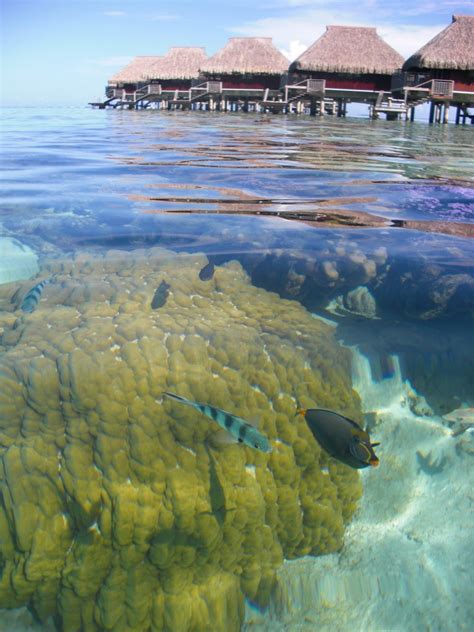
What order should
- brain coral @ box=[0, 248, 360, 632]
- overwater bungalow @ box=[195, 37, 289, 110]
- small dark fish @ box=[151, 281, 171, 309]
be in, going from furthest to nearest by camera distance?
overwater bungalow @ box=[195, 37, 289, 110]
small dark fish @ box=[151, 281, 171, 309]
brain coral @ box=[0, 248, 360, 632]

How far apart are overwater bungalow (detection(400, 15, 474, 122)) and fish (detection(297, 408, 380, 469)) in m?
30.0

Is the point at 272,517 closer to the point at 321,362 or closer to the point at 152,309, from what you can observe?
the point at 321,362

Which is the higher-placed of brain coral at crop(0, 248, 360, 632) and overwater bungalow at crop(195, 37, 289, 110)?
overwater bungalow at crop(195, 37, 289, 110)

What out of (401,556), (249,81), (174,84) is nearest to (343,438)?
(401,556)

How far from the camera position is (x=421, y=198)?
6266 mm

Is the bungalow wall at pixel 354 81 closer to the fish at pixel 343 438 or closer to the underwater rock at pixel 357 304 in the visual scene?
the underwater rock at pixel 357 304

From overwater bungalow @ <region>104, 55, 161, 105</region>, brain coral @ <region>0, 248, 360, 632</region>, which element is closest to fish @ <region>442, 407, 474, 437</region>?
brain coral @ <region>0, 248, 360, 632</region>

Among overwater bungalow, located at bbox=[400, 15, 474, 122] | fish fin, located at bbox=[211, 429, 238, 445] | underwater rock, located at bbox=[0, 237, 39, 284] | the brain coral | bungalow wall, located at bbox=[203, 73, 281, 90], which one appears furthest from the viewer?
bungalow wall, located at bbox=[203, 73, 281, 90]

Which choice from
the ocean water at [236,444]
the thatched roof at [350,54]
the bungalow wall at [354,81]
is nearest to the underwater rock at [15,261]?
the ocean water at [236,444]

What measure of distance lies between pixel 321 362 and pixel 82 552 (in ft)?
5.47

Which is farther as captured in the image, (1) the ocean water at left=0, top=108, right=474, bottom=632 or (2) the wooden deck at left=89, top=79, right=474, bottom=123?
(2) the wooden deck at left=89, top=79, right=474, bottom=123

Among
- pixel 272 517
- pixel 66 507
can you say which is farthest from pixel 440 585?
pixel 66 507

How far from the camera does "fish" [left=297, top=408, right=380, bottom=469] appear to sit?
2.11 meters

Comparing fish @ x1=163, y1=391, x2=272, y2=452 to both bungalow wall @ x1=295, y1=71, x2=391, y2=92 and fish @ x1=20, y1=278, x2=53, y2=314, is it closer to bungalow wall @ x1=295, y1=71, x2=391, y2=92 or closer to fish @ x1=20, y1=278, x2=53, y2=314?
fish @ x1=20, y1=278, x2=53, y2=314
